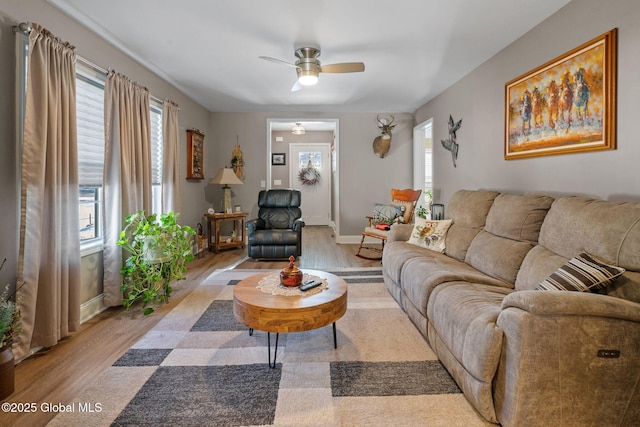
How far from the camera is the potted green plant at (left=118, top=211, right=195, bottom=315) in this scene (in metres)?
2.96

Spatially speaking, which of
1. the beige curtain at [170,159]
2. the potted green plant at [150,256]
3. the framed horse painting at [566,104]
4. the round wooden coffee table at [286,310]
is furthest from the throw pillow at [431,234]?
the beige curtain at [170,159]

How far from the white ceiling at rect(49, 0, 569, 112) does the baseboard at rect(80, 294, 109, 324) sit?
7.52 ft

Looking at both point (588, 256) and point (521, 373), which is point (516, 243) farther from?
point (521, 373)

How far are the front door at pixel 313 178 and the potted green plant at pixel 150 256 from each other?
18.7ft

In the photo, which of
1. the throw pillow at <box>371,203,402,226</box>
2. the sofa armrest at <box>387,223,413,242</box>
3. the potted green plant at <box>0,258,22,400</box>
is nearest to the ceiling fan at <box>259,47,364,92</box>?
the sofa armrest at <box>387,223,413,242</box>

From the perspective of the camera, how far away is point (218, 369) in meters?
2.02

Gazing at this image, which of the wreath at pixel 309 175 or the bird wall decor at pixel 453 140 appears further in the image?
the wreath at pixel 309 175

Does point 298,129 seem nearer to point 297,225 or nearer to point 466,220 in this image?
point 297,225

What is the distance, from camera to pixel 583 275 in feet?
5.39

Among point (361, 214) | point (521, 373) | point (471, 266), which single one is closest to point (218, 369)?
point (521, 373)

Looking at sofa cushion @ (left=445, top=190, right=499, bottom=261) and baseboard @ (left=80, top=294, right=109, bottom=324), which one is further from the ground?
sofa cushion @ (left=445, top=190, right=499, bottom=261)

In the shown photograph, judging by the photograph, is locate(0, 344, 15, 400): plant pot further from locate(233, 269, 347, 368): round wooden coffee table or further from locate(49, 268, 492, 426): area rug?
locate(233, 269, 347, 368): round wooden coffee table

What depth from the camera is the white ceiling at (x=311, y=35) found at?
8.28 ft

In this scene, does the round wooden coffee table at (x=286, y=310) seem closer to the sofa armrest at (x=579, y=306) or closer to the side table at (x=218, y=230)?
the sofa armrest at (x=579, y=306)
